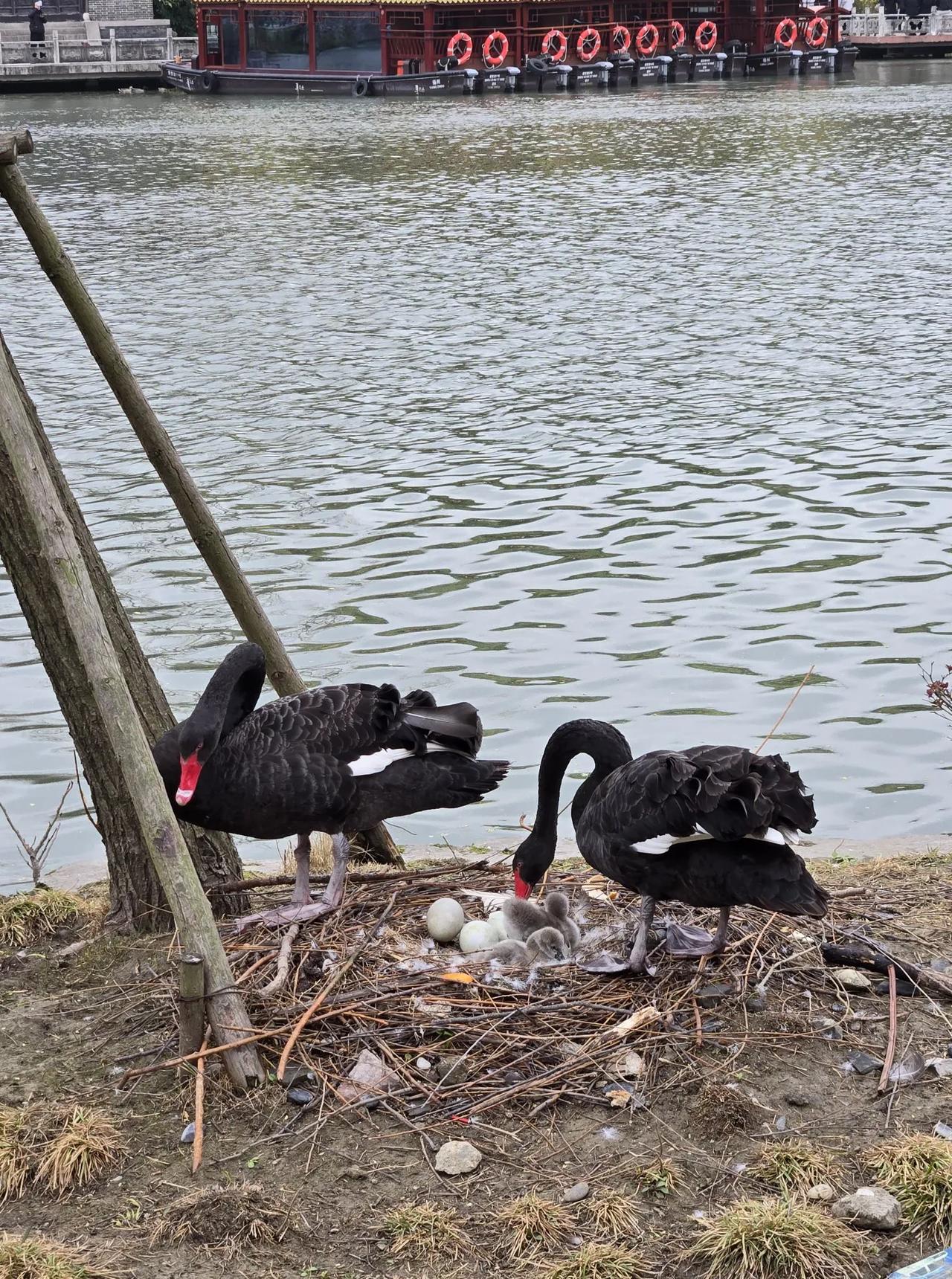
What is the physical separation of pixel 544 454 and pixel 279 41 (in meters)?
49.7

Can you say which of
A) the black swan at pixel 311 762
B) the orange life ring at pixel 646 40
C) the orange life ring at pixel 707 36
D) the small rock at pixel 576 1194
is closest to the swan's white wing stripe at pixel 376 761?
the black swan at pixel 311 762

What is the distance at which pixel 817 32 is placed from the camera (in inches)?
2462

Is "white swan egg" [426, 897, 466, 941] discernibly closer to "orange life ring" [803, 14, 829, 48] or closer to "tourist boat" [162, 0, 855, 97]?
"tourist boat" [162, 0, 855, 97]

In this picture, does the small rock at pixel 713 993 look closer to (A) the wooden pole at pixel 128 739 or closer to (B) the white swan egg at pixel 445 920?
(B) the white swan egg at pixel 445 920

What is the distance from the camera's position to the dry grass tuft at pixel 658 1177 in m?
3.43

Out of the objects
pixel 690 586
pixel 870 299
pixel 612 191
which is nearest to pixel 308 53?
pixel 612 191

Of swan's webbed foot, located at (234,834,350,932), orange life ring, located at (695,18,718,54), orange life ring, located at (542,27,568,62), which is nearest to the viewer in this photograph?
swan's webbed foot, located at (234,834,350,932)

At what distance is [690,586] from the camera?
9.55 metres

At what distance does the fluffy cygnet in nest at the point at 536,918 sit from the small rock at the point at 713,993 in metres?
0.45

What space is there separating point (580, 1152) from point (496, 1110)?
0.84 feet

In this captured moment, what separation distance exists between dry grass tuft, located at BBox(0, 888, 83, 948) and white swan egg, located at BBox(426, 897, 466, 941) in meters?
1.29

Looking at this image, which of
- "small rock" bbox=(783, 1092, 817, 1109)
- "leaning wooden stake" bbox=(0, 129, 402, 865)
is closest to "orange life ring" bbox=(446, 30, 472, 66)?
"leaning wooden stake" bbox=(0, 129, 402, 865)

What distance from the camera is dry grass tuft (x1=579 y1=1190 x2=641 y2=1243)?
10.8 ft

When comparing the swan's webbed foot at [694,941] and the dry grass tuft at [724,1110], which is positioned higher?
the swan's webbed foot at [694,941]
